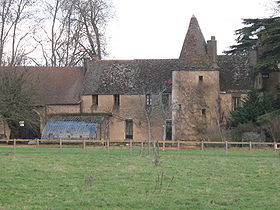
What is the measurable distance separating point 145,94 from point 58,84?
7727 mm

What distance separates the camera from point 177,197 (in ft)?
39.8

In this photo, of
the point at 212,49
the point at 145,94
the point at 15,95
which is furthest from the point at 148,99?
the point at 15,95

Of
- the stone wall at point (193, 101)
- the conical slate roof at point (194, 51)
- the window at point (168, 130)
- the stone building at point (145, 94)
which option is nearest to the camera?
the stone wall at point (193, 101)

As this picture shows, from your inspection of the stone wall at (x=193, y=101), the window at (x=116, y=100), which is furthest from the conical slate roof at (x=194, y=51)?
the window at (x=116, y=100)

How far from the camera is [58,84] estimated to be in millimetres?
44875

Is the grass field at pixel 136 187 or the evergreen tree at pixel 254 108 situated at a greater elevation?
the evergreen tree at pixel 254 108

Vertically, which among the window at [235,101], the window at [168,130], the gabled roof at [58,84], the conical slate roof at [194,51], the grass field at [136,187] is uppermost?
the conical slate roof at [194,51]

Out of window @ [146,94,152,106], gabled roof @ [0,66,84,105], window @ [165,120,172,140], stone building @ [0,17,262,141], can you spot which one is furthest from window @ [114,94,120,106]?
window @ [165,120,172,140]

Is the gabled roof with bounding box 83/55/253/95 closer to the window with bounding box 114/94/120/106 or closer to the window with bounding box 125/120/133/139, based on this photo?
the window with bounding box 114/94/120/106

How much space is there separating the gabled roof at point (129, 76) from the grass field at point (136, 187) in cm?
2439

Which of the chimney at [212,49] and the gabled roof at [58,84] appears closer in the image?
the chimney at [212,49]

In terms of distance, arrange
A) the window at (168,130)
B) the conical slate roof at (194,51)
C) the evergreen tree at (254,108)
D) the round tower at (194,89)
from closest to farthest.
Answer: the evergreen tree at (254,108) < the round tower at (194,89) < the conical slate roof at (194,51) < the window at (168,130)

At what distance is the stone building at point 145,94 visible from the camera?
131 ft

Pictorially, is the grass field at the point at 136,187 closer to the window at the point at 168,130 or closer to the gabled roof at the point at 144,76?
the window at the point at 168,130
